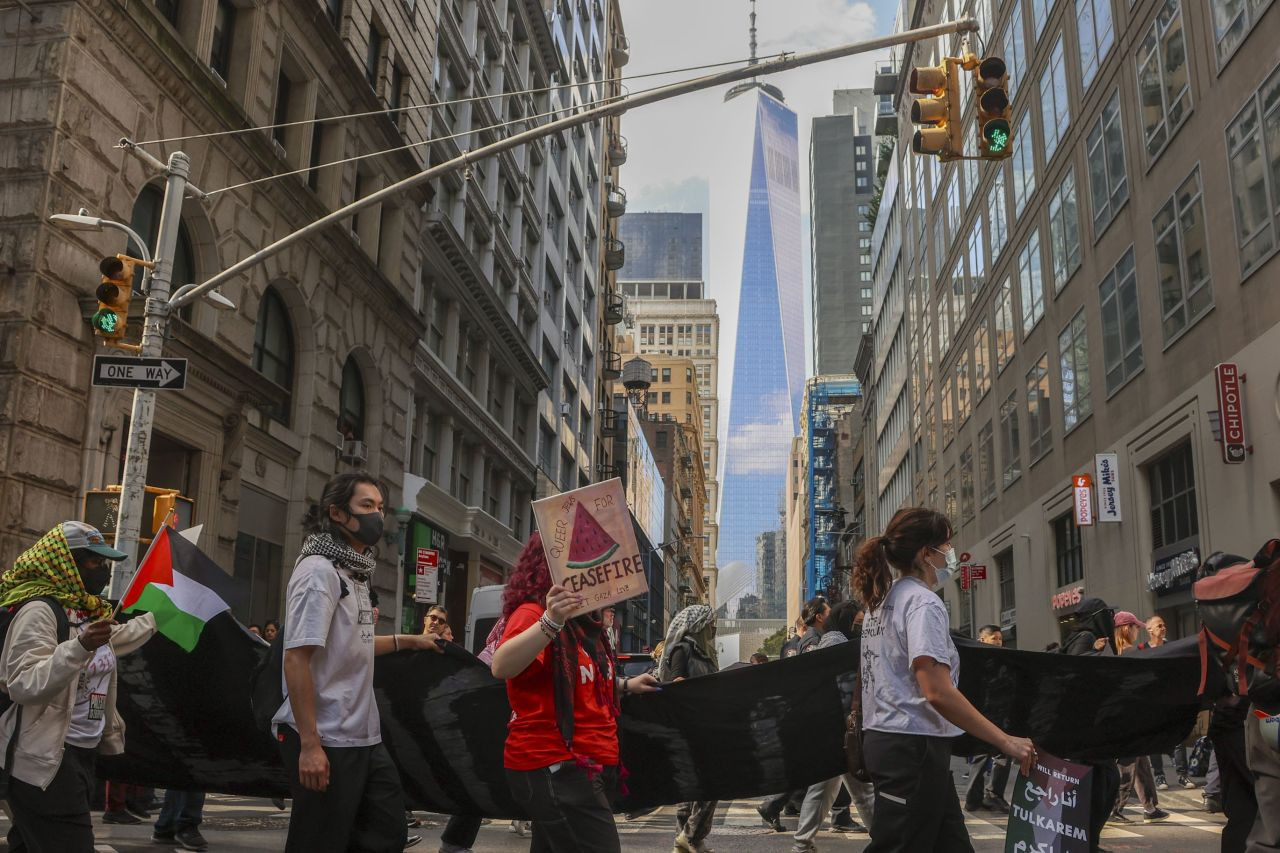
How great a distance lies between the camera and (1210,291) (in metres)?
21.7

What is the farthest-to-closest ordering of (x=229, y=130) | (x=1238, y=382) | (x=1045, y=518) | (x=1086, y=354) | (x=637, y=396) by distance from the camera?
(x=637, y=396), (x=1045, y=518), (x=1086, y=354), (x=1238, y=382), (x=229, y=130)

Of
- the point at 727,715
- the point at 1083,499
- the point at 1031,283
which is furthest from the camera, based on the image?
the point at 1031,283

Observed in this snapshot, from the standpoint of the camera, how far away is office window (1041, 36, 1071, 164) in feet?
104

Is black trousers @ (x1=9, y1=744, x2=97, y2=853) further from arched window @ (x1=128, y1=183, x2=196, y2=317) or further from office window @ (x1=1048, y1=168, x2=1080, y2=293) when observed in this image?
office window @ (x1=1048, y1=168, x2=1080, y2=293)

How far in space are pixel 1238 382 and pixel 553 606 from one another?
19.2 m

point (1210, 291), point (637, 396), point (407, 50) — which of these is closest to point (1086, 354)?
point (1210, 291)

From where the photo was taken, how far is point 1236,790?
6109 millimetres

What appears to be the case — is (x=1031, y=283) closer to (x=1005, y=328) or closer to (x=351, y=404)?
(x=1005, y=328)

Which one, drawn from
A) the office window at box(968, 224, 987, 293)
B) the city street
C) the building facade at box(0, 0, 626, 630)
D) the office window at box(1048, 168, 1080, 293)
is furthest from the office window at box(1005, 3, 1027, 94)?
the city street

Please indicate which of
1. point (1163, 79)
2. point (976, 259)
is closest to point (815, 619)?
point (1163, 79)

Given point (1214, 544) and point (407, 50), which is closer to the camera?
point (1214, 544)

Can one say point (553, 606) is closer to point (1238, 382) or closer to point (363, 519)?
point (363, 519)

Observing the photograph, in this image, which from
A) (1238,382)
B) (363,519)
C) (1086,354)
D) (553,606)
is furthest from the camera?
(1086,354)

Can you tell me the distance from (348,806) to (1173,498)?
23.4 meters
